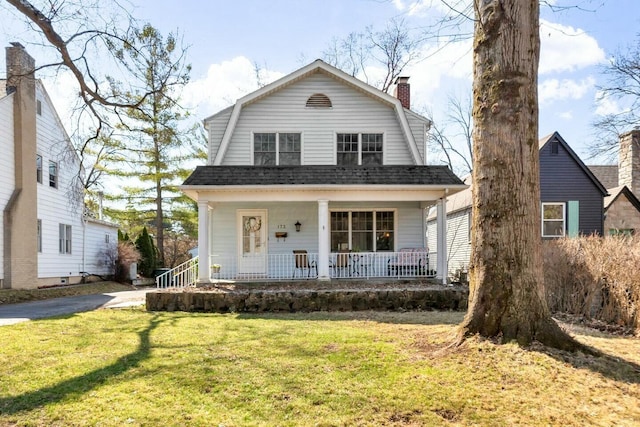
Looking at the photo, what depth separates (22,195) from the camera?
49.0 feet

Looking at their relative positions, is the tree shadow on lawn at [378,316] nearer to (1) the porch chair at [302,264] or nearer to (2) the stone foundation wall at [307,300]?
(2) the stone foundation wall at [307,300]

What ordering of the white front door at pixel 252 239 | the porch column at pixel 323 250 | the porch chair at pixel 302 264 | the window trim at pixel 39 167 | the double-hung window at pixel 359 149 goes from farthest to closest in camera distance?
1. the window trim at pixel 39 167
2. the double-hung window at pixel 359 149
3. the white front door at pixel 252 239
4. the porch chair at pixel 302 264
5. the porch column at pixel 323 250

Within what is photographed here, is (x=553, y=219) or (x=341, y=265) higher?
(x=553, y=219)

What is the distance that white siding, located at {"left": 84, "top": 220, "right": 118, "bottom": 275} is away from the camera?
20.4 meters

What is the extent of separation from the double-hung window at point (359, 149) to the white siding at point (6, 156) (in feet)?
36.8

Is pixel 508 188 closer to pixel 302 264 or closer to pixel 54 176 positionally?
pixel 302 264

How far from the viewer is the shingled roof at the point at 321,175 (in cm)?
1181

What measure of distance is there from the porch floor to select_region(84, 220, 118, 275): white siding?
12.3 m

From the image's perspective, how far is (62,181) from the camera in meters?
18.4

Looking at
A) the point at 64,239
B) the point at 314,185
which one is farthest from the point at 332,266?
the point at 64,239

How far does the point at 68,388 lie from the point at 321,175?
347 inches

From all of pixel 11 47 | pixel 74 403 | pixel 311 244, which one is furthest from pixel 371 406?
pixel 11 47

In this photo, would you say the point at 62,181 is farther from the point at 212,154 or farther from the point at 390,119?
the point at 390,119

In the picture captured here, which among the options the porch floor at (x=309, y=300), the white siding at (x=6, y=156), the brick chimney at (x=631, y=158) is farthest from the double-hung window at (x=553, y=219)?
the white siding at (x=6, y=156)
